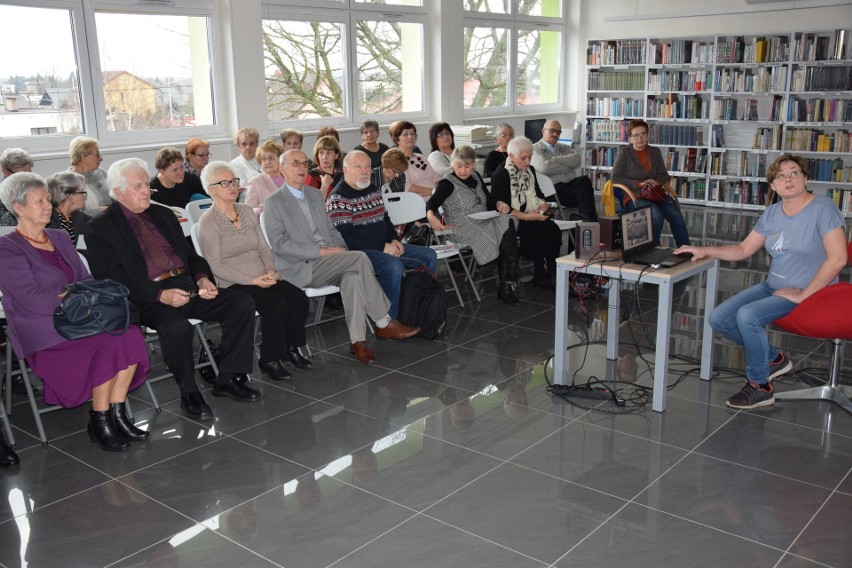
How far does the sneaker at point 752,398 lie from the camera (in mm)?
4102

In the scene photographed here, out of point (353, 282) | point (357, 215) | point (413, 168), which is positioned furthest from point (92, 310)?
point (413, 168)

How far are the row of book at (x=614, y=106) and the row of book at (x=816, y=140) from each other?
217 centimetres

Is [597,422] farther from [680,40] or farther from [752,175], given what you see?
[680,40]

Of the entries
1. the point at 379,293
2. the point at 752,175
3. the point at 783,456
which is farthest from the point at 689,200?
the point at 783,456

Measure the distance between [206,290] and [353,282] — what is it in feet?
3.30

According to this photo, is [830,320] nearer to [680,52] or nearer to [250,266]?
[250,266]

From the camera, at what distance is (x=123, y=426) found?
382 cm

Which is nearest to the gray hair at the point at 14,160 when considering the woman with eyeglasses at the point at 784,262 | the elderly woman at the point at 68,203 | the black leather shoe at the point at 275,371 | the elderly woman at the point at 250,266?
the elderly woman at the point at 68,203

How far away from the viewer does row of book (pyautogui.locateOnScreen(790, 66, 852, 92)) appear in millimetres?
9703

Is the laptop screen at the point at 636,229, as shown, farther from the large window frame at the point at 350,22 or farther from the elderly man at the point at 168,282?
the large window frame at the point at 350,22

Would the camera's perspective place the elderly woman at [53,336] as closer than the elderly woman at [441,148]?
Yes

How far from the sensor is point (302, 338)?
4.79 m

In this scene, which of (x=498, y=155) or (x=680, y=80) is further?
(x=680, y=80)

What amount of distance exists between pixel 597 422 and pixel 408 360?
4.55 feet
